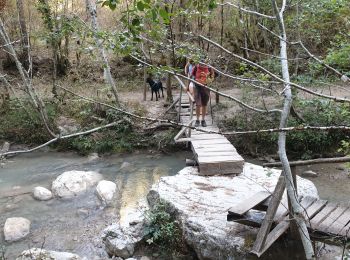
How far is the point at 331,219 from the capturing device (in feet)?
15.6

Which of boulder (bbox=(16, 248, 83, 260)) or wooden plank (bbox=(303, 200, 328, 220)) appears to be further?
boulder (bbox=(16, 248, 83, 260))

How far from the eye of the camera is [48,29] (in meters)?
12.9

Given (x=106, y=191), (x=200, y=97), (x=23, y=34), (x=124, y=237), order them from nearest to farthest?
(x=124, y=237) < (x=106, y=191) < (x=200, y=97) < (x=23, y=34)

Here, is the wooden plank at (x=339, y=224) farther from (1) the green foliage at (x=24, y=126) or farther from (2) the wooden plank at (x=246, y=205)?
(1) the green foliage at (x=24, y=126)

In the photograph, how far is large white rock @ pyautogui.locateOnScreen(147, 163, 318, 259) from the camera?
5402 mm

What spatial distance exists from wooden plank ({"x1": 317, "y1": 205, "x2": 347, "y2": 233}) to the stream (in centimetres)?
62

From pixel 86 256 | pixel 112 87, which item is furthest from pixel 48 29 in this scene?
pixel 86 256

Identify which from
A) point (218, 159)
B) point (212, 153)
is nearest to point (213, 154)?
point (212, 153)

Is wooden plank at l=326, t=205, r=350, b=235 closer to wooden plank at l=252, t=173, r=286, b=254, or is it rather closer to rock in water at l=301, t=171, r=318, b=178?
wooden plank at l=252, t=173, r=286, b=254

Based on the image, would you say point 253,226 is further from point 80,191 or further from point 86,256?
point 80,191

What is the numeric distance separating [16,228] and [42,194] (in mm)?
1450

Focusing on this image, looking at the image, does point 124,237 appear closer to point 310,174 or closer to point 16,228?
point 16,228

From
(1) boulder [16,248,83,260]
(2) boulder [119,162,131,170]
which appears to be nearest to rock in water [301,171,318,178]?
(2) boulder [119,162,131,170]

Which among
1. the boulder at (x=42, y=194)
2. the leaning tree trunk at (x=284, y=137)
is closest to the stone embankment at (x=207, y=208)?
the leaning tree trunk at (x=284, y=137)
